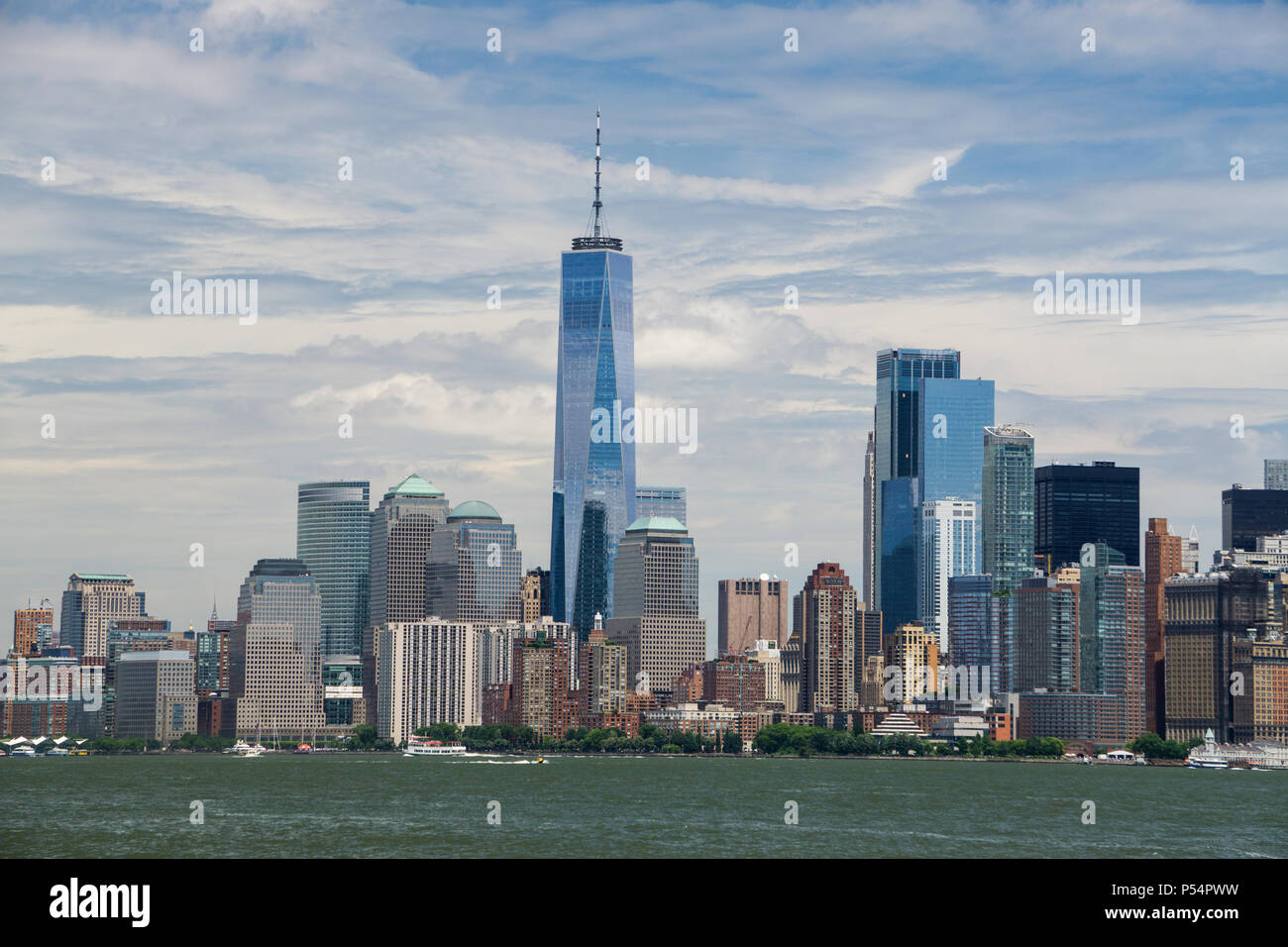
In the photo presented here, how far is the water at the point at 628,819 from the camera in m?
89.9

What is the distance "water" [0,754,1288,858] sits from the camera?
8988 centimetres

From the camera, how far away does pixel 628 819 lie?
113438 mm

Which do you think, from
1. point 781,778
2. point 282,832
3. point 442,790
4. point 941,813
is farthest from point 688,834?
point 781,778
